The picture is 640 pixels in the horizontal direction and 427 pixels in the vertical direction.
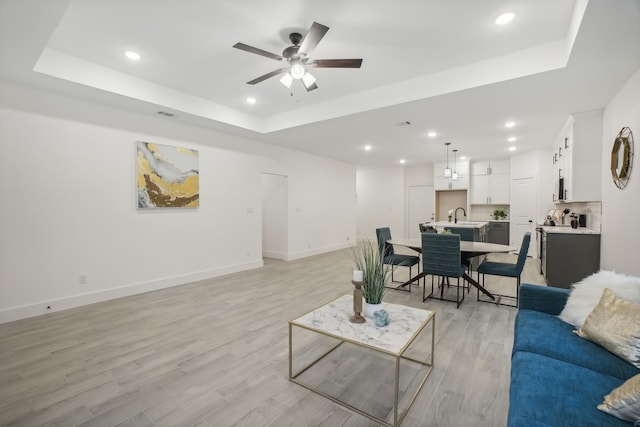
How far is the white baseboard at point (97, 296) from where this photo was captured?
333 cm

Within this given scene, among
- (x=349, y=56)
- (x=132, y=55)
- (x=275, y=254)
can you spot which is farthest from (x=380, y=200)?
(x=132, y=55)

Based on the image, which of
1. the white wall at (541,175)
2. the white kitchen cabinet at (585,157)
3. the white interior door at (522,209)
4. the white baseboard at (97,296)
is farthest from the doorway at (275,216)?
the white wall at (541,175)

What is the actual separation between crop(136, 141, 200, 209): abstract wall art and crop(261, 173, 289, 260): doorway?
6.97 feet

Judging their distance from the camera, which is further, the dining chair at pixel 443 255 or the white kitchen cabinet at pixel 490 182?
the white kitchen cabinet at pixel 490 182

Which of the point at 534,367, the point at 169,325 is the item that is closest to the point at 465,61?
the point at 534,367

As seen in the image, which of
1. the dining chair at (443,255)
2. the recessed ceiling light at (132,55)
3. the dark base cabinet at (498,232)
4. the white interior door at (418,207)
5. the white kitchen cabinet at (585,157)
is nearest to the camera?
the recessed ceiling light at (132,55)

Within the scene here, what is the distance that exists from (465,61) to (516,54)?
1.61ft

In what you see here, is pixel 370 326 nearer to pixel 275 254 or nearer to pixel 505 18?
pixel 505 18

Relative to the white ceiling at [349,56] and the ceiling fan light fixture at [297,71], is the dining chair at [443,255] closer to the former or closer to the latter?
the white ceiling at [349,56]

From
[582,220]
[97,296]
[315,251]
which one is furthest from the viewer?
[315,251]

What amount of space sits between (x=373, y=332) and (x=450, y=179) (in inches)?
301

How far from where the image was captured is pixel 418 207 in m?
9.80

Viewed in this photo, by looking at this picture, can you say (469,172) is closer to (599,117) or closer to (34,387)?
(599,117)

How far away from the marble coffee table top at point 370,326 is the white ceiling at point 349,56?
2508mm
